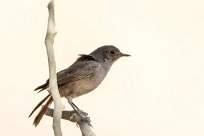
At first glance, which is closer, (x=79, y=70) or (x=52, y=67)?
(x=52, y=67)

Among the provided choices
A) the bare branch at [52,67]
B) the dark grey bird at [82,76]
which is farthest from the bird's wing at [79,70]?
the bare branch at [52,67]

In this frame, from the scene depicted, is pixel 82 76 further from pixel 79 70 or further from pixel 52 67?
pixel 52 67


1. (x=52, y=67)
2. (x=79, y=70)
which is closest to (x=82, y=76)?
(x=79, y=70)

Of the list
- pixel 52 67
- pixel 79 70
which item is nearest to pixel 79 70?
pixel 79 70

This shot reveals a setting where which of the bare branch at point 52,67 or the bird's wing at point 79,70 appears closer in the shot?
the bare branch at point 52,67

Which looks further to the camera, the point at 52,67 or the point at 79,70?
the point at 79,70

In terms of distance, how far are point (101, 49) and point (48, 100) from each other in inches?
55.1

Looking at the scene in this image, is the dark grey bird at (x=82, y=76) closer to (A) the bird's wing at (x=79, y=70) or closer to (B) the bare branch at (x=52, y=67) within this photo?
(A) the bird's wing at (x=79, y=70)

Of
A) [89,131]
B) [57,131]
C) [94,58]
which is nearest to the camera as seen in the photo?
[57,131]

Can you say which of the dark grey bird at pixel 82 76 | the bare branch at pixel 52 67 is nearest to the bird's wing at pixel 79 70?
the dark grey bird at pixel 82 76

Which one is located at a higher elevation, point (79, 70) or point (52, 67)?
point (52, 67)

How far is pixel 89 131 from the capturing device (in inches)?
82.7

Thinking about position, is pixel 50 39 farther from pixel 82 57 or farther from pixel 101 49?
pixel 101 49

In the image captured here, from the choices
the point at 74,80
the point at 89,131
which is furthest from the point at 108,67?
the point at 89,131
